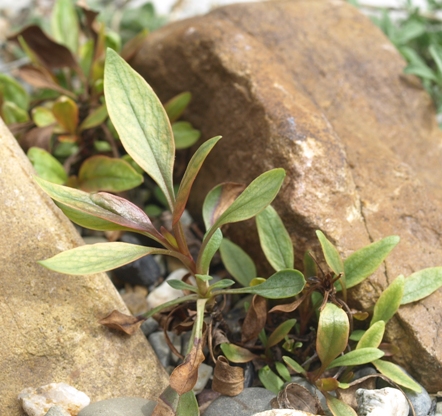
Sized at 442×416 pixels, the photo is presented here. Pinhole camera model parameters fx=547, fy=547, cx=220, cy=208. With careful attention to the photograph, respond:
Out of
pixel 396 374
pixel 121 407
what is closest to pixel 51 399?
pixel 121 407

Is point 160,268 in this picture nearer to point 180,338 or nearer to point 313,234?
point 180,338

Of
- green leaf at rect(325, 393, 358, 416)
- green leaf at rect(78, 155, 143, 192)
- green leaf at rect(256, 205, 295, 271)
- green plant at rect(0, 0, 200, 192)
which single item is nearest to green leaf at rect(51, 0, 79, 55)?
green plant at rect(0, 0, 200, 192)

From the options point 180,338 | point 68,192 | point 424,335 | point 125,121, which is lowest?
point 180,338

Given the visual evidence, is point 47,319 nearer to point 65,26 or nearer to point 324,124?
point 324,124

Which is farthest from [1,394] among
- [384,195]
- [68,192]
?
[384,195]

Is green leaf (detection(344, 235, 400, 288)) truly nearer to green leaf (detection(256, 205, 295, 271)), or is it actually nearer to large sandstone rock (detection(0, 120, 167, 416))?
green leaf (detection(256, 205, 295, 271))
